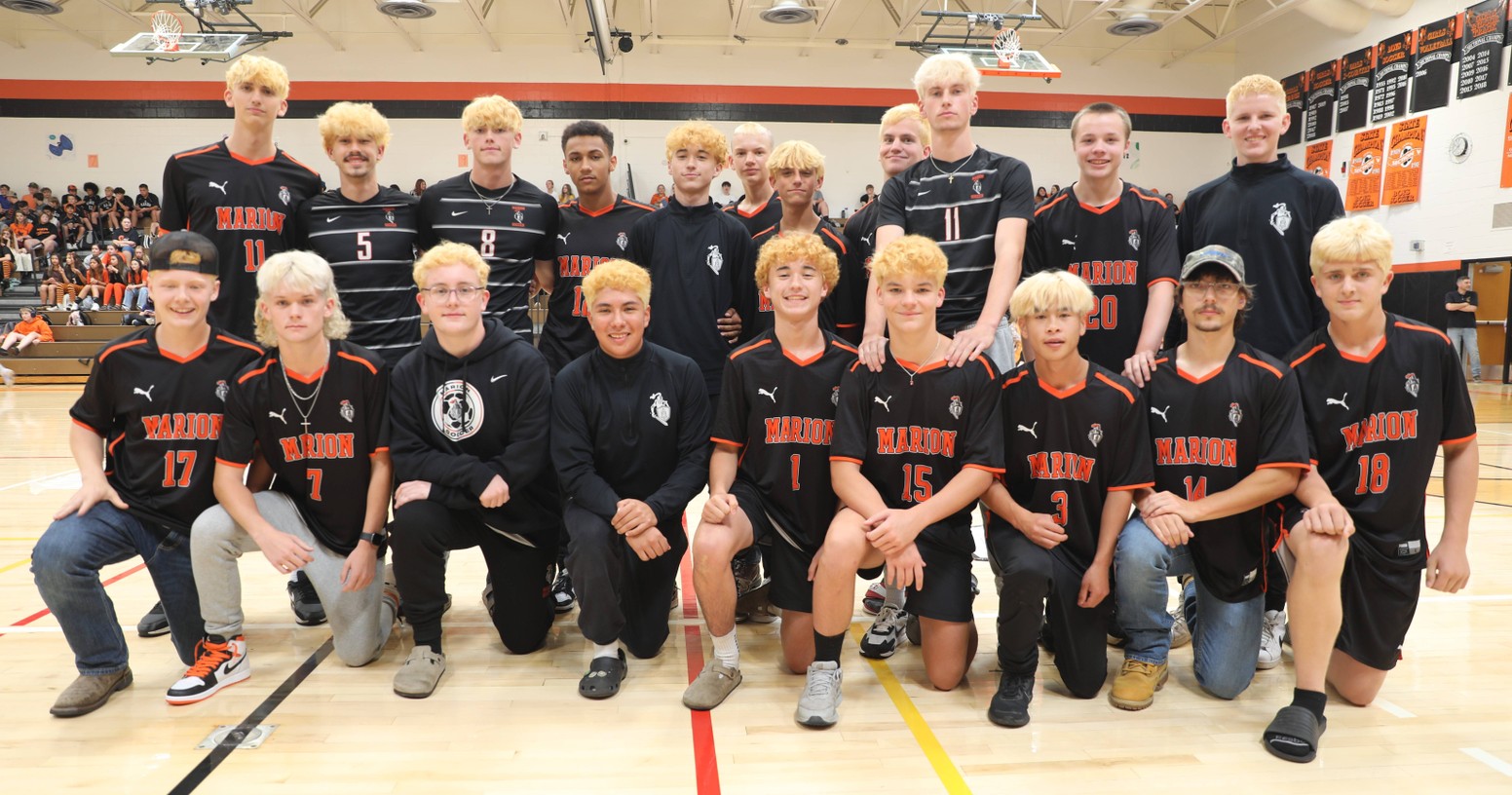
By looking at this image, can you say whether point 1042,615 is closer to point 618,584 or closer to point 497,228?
point 618,584

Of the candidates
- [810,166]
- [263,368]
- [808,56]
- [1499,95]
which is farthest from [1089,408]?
[808,56]

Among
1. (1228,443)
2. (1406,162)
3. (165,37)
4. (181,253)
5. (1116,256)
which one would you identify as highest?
(165,37)

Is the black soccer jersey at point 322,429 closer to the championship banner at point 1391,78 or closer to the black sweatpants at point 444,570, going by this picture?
the black sweatpants at point 444,570

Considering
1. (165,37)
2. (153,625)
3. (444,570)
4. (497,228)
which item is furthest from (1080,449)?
(165,37)

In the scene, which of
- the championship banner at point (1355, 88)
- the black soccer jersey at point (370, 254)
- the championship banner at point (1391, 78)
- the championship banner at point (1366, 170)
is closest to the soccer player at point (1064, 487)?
the black soccer jersey at point (370, 254)

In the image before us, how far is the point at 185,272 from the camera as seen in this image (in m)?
3.24

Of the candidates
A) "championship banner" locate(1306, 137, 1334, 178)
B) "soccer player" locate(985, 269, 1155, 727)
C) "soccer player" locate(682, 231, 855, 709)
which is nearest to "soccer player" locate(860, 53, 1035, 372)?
"soccer player" locate(682, 231, 855, 709)

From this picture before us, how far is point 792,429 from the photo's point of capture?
11.0 feet

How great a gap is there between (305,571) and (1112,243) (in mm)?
3668

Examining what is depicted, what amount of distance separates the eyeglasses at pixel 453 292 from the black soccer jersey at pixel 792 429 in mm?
1110

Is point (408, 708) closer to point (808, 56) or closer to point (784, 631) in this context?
point (784, 631)

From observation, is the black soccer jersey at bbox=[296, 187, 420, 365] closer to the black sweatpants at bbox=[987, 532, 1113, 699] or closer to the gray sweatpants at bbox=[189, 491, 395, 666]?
the gray sweatpants at bbox=[189, 491, 395, 666]

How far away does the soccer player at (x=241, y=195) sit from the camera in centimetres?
397

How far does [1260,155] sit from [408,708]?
4.26 meters
